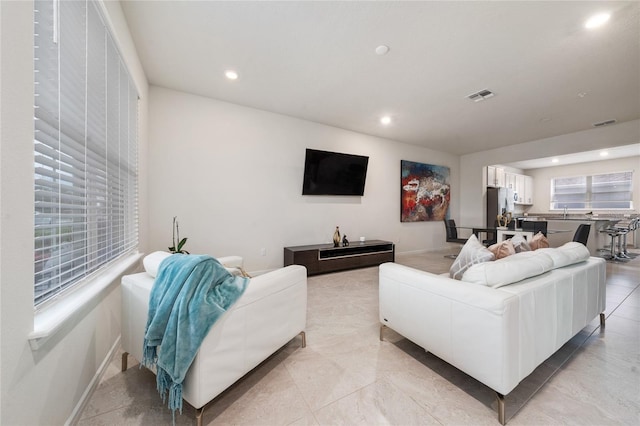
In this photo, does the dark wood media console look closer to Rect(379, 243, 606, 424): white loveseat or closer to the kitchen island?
Rect(379, 243, 606, 424): white loveseat

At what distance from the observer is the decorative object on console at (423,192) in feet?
18.3

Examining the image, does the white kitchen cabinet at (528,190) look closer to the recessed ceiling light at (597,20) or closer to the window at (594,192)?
the window at (594,192)

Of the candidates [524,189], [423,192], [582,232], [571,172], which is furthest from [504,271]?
[571,172]

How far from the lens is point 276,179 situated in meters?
3.98

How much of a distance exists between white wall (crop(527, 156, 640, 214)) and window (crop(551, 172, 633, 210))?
10 cm

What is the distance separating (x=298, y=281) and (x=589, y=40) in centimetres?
341

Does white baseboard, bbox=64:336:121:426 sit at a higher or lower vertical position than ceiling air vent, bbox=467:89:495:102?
lower

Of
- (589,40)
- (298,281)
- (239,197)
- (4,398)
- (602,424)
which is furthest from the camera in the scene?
(239,197)

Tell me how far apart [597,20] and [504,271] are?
2.41 meters

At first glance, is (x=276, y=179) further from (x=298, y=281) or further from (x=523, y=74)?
(x=523, y=74)

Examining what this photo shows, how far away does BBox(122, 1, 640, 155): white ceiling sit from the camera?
194 cm

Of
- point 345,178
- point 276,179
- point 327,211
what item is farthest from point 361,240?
point 276,179

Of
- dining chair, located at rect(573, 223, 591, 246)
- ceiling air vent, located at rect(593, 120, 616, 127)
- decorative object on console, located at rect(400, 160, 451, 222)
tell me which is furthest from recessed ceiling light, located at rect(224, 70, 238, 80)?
ceiling air vent, located at rect(593, 120, 616, 127)

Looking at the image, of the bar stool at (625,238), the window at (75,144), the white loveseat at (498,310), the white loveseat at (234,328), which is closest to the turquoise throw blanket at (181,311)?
the white loveseat at (234,328)
